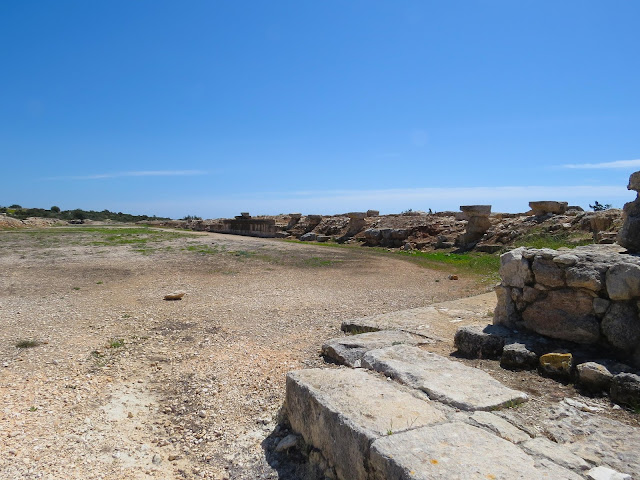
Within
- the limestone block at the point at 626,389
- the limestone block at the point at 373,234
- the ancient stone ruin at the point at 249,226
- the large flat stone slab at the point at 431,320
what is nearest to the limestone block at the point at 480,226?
the limestone block at the point at 373,234

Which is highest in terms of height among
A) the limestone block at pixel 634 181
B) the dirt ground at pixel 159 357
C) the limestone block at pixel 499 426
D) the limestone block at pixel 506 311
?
the limestone block at pixel 634 181

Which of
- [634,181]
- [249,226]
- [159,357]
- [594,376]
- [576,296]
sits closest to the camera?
[594,376]

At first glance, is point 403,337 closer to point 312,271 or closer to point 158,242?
point 312,271

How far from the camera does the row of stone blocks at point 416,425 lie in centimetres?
239

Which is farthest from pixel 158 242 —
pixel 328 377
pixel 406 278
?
pixel 328 377

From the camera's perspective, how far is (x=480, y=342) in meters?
4.55

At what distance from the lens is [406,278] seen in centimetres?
1180

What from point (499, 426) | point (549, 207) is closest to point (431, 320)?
point (499, 426)

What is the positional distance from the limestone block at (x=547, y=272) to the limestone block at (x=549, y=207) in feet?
50.1

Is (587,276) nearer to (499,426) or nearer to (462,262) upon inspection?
(499,426)

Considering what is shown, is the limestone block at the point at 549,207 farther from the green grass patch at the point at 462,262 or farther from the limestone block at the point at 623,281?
the limestone block at the point at 623,281

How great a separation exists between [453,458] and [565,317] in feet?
8.64

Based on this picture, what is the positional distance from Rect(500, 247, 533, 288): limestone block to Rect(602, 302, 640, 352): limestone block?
0.88 meters

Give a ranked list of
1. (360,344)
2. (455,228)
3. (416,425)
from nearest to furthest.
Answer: (416,425) → (360,344) → (455,228)
